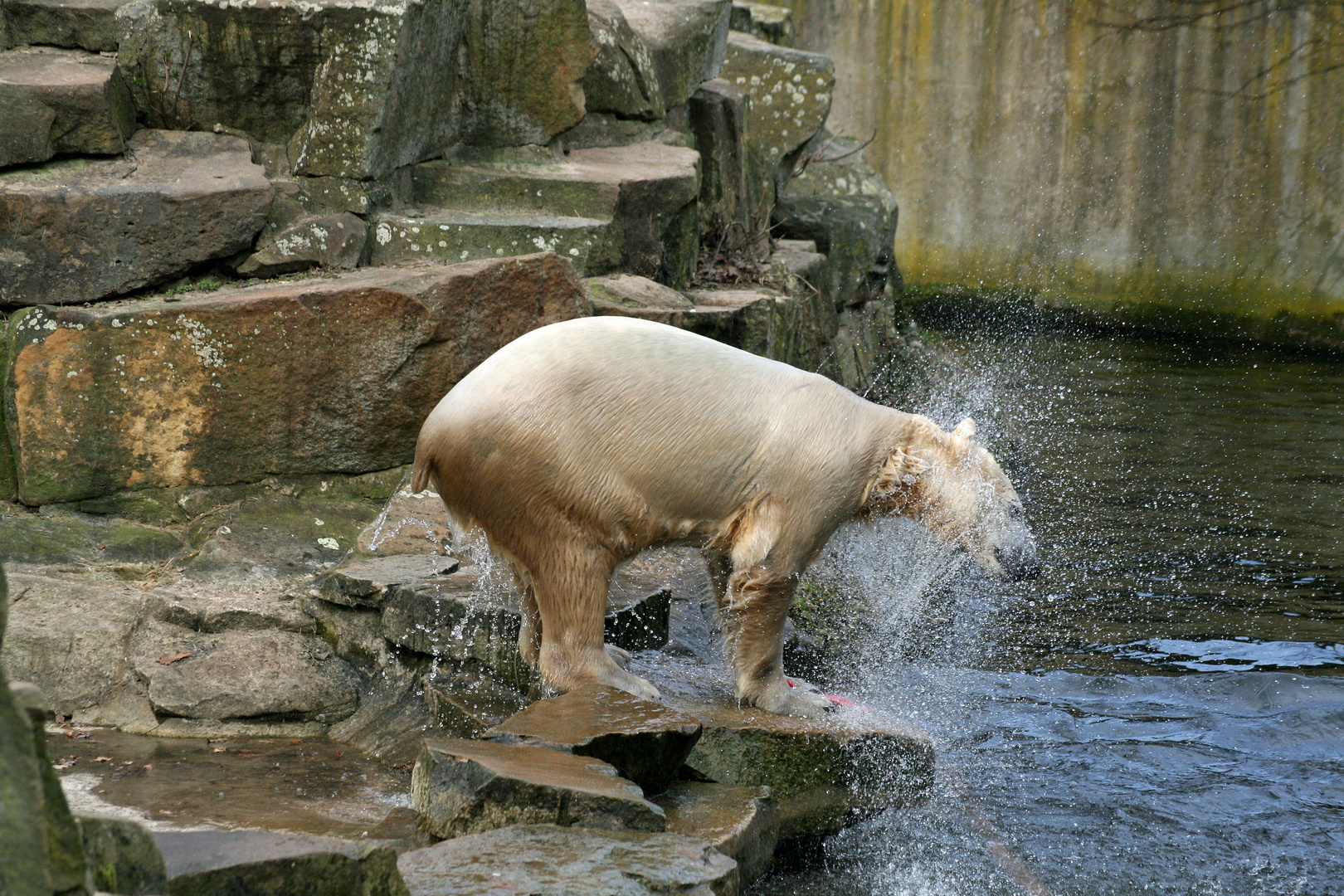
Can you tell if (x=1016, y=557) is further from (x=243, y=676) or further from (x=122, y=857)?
(x=122, y=857)

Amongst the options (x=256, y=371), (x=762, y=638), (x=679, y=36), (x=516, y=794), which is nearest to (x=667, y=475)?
(x=762, y=638)

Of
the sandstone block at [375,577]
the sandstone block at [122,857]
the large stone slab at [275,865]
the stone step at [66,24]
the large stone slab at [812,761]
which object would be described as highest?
the stone step at [66,24]

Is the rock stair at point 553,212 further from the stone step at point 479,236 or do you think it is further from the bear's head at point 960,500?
the bear's head at point 960,500

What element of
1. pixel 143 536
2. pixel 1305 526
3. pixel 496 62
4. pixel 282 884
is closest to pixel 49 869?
pixel 282 884

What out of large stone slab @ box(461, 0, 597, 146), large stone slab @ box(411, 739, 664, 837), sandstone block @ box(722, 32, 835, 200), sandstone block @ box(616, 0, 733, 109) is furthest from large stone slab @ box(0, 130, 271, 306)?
sandstone block @ box(722, 32, 835, 200)

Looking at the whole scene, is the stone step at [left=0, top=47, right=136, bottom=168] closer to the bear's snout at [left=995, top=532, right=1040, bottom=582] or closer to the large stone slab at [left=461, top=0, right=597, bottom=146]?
the large stone slab at [left=461, top=0, right=597, bottom=146]

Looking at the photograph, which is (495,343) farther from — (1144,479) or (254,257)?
(1144,479)

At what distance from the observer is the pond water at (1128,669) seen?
3758mm

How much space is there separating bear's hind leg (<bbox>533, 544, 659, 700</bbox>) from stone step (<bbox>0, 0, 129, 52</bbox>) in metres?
3.61

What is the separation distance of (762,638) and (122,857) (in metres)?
2.30

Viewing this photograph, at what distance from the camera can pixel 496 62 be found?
6.22m

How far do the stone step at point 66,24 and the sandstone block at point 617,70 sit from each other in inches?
104

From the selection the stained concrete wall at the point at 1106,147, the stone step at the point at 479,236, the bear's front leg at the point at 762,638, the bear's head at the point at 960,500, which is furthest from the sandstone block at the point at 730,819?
the stained concrete wall at the point at 1106,147

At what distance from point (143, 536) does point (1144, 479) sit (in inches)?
271
